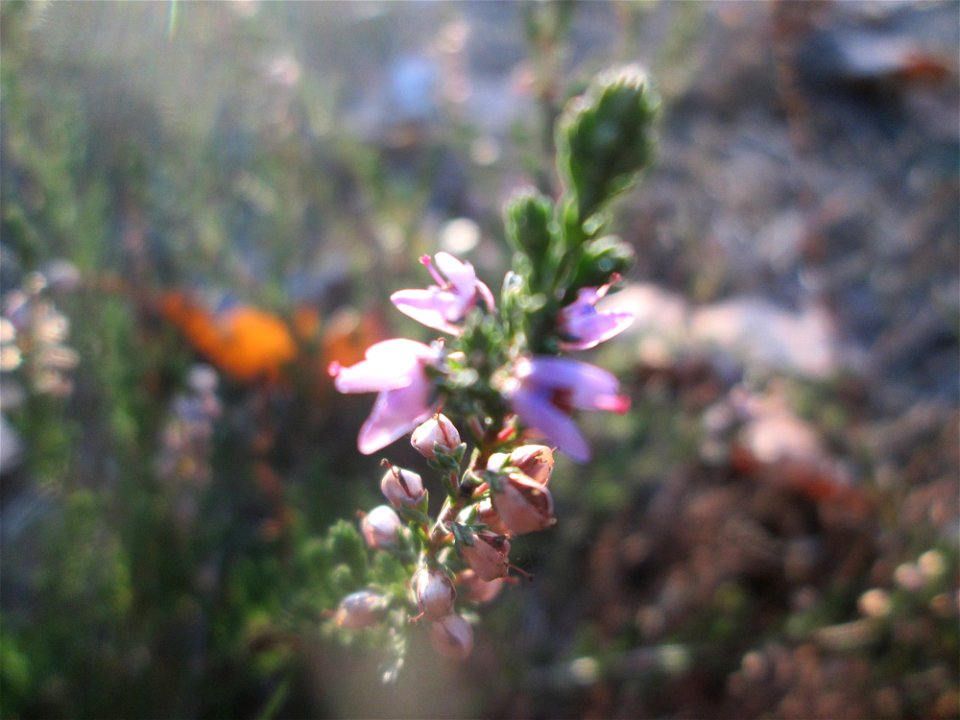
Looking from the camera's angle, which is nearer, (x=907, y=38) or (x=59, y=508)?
(x=59, y=508)

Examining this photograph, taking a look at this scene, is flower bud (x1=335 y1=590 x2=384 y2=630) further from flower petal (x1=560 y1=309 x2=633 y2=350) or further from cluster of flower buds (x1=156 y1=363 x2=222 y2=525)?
cluster of flower buds (x1=156 y1=363 x2=222 y2=525)

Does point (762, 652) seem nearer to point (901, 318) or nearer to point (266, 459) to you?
point (266, 459)

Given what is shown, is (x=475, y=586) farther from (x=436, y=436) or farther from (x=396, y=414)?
(x=396, y=414)

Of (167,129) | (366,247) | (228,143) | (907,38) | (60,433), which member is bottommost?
(60,433)

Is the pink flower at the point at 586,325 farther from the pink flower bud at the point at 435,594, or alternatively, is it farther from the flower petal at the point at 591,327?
the pink flower bud at the point at 435,594

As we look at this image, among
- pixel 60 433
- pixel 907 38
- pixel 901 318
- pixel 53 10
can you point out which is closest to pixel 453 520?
pixel 60 433

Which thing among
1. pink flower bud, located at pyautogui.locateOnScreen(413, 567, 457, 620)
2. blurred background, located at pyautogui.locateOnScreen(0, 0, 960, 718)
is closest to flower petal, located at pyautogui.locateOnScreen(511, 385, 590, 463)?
pink flower bud, located at pyautogui.locateOnScreen(413, 567, 457, 620)
